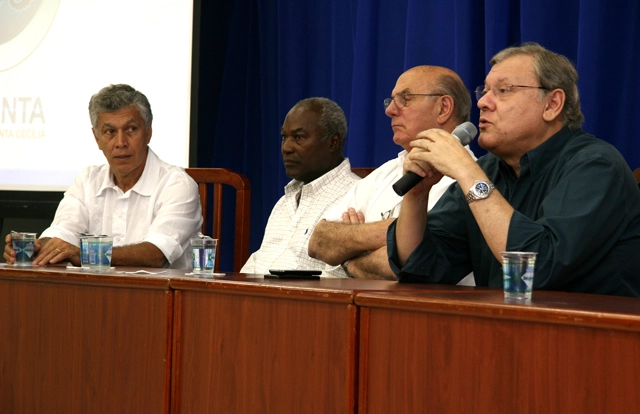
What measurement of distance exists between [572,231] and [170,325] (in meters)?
0.83

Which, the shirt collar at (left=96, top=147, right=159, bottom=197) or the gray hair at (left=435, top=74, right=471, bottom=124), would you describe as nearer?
the gray hair at (left=435, top=74, right=471, bottom=124)

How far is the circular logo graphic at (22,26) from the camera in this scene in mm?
4203

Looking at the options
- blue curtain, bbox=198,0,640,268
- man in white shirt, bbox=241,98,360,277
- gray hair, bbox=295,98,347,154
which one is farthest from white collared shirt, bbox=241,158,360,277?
blue curtain, bbox=198,0,640,268

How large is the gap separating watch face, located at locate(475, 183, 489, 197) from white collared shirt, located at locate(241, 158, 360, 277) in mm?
1199

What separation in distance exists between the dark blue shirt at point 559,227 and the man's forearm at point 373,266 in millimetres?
223

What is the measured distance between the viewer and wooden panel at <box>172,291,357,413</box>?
1.43m

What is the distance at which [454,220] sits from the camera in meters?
2.07

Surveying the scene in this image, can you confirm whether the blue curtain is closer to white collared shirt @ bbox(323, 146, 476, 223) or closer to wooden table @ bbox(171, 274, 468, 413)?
white collared shirt @ bbox(323, 146, 476, 223)

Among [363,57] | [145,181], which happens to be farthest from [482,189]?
[363,57]

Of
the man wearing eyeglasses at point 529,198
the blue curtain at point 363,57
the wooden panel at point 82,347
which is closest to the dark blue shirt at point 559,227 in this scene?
the man wearing eyeglasses at point 529,198

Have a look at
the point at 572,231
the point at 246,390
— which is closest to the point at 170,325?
the point at 246,390

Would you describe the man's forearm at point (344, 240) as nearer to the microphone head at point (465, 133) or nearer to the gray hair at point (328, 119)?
the microphone head at point (465, 133)

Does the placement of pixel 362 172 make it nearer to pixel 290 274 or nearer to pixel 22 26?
pixel 290 274

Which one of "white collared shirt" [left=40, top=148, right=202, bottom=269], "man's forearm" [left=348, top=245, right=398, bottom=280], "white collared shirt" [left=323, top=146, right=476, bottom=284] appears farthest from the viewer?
"white collared shirt" [left=40, top=148, right=202, bottom=269]
